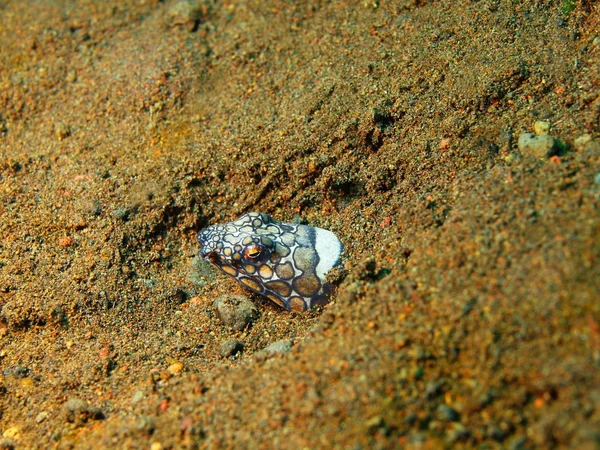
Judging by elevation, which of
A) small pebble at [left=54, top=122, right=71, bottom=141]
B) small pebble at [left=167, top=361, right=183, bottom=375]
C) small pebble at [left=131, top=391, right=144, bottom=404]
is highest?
small pebble at [left=54, top=122, right=71, bottom=141]

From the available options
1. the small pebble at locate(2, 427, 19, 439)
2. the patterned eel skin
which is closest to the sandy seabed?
the small pebble at locate(2, 427, 19, 439)

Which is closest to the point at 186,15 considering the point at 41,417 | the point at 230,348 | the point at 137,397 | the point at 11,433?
the point at 230,348

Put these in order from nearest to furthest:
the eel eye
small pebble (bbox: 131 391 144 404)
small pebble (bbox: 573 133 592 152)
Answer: small pebble (bbox: 131 391 144 404) < small pebble (bbox: 573 133 592 152) < the eel eye

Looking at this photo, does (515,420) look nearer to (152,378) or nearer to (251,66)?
(152,378)

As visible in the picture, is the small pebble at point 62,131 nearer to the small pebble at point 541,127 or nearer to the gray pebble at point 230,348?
the gray pebble at point 230,348

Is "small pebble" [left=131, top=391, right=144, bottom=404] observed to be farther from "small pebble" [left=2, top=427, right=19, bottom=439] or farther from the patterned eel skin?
the patterned eel skin

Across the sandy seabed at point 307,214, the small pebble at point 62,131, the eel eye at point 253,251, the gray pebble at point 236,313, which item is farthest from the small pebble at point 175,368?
the small pebble at point 62,131
